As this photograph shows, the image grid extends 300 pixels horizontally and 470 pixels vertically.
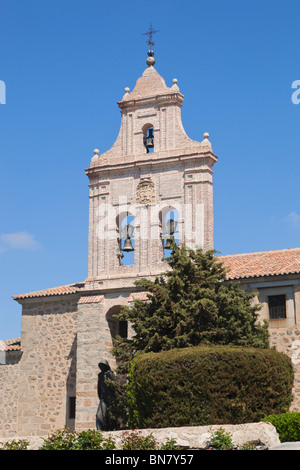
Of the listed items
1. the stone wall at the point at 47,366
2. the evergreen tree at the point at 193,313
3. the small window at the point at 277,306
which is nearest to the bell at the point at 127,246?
the stone wall at the point at 47,366

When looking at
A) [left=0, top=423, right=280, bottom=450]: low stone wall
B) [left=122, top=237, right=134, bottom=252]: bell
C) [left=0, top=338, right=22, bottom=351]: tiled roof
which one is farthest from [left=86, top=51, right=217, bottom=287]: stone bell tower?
[left=0, top=423, right=280, bottom=450]: low stone wall

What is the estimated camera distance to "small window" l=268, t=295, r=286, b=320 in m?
26.1

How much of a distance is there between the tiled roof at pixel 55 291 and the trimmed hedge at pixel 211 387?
350 inches

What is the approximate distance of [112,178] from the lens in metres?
30.2

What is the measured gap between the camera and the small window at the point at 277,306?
85.6 ft

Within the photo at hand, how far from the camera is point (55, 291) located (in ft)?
101

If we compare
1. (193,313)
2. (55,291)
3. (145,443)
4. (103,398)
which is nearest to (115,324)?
(55,291)

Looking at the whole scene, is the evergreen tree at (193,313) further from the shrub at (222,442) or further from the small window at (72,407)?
the shrub at (222,442)

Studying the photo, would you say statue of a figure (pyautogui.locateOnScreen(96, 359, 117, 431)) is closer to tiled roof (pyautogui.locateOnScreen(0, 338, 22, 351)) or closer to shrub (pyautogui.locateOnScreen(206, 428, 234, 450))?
tiled roof (pyautogui.locateOnScreen(0, 338, 22, 351))

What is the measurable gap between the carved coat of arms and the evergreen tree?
4.48 m
